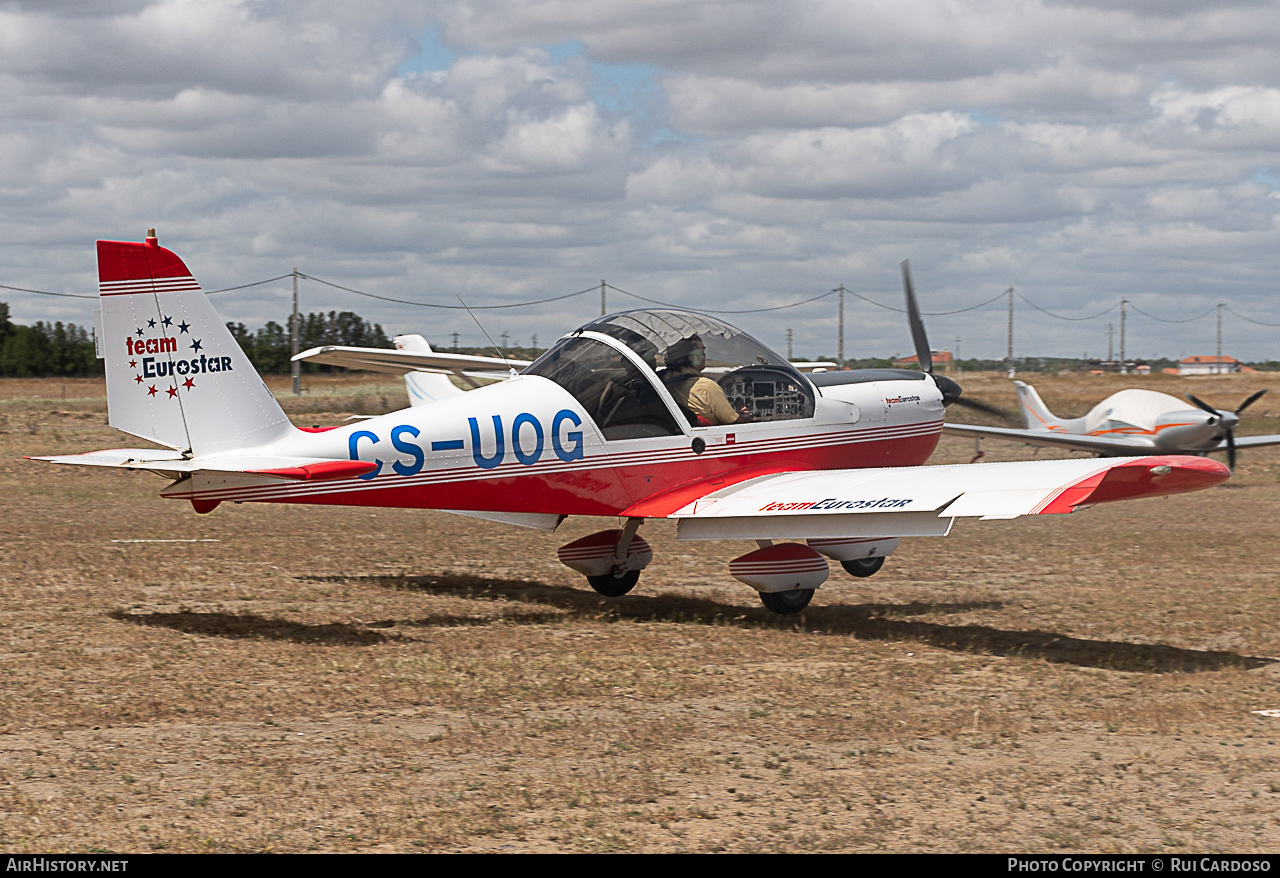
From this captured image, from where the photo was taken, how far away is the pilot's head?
10.8 m

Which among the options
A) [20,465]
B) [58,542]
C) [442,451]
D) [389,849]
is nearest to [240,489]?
[442,451]

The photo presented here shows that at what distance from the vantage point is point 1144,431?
24078 mm

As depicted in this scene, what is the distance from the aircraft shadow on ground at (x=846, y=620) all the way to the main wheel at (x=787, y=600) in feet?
0.27

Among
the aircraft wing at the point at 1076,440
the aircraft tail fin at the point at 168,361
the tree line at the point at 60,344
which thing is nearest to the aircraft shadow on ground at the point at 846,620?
the aircraft tail fin at the point at 168,361

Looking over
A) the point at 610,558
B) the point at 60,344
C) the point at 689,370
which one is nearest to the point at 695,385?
the point at 689,370

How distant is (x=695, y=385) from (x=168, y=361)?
4259mm

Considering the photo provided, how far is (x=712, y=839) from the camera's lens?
512 cm

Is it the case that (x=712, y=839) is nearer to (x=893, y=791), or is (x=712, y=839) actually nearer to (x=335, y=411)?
(x=893, y=791)

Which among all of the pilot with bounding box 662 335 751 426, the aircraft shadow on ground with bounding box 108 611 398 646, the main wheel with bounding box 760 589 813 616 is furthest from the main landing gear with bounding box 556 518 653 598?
the aircraft shadow on ground with bounding box 108 611 398 646

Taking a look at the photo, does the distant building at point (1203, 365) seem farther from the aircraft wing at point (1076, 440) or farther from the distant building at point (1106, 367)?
the aircraft wing at point (1076, 440)

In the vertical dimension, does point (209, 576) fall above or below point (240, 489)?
below

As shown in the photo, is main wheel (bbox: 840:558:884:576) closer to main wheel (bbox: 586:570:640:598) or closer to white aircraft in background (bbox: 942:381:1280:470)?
main wheel (bbox: 586:570:640:598)

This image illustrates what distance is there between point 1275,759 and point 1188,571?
7.54m

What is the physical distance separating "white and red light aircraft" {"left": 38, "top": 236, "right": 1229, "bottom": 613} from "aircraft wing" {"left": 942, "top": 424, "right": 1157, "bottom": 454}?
12.1 meters
